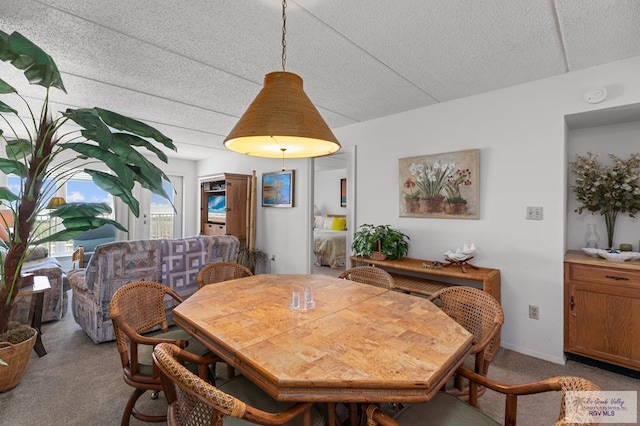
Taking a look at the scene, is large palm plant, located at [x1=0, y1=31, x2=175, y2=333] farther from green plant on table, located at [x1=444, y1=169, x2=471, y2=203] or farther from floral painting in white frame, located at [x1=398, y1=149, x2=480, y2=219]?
green plant on table, located at [x1=444, y1=169, x2=471, y2=203]

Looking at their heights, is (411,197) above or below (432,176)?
below

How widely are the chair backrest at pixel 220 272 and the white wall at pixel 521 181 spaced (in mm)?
1934

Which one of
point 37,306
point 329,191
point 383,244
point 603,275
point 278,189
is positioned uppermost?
point 329,191

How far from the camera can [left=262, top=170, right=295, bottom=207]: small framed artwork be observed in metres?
4.57

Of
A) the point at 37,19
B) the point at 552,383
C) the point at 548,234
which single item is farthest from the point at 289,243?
the point at 552,383

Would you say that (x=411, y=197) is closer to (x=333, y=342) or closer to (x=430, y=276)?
(x=430, y=276)

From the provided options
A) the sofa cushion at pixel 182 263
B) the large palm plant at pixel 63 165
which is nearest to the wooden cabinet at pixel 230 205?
the sofa cushion at pixel 182 263

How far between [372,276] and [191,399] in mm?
1682

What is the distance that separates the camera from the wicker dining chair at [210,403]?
818 mm

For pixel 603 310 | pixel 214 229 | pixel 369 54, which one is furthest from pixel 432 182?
pixel 214 229

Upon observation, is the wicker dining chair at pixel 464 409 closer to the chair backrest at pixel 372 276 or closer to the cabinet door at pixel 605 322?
the chair backrest at pixel 372 276

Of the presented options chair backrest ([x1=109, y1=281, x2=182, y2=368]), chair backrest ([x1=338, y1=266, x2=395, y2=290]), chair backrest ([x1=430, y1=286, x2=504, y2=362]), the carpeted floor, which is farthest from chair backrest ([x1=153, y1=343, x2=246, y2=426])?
chair backrest ([x1=338, y1=266, x2=395, y2=290])

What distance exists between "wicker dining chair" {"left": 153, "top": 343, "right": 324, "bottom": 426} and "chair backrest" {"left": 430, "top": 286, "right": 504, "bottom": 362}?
3.34 feet

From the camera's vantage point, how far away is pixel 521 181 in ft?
8.61
